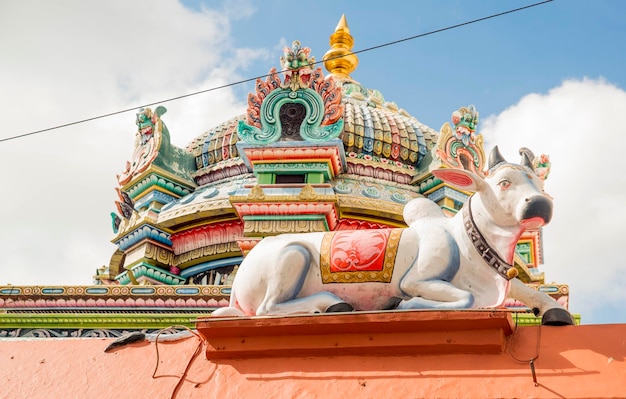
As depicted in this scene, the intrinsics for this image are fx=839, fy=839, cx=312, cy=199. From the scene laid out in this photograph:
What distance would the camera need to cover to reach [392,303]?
5379 mm

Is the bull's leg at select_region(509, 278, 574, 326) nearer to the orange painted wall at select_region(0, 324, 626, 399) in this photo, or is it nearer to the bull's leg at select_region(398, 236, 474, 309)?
the orange painted wall at select_region(0, 324, 626, 399)

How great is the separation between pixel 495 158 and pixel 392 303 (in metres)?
1.21

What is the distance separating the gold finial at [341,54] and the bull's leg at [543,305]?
1195cm

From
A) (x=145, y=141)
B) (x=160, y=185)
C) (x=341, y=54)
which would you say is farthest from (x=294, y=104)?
(x=341, y=54)

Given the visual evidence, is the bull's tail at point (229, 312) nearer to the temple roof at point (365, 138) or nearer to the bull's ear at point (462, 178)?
the bull's ear at point (462, 178)

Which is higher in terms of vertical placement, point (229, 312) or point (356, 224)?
point (356, 224)

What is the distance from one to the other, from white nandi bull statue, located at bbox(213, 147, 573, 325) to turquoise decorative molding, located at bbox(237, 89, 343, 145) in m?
7.48

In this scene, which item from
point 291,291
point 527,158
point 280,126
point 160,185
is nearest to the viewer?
point 291,291

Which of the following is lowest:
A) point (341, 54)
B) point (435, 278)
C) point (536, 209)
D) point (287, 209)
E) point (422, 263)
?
point (435, 278)

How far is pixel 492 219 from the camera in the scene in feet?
17.8

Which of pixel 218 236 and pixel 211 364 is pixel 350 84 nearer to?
pixel 218 236

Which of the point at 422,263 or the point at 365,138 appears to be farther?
the point at 365,138

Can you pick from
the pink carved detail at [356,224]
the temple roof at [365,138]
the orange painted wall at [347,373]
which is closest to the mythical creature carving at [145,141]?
the temple roof at [365,138]

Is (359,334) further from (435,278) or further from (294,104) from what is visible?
(294,104)
